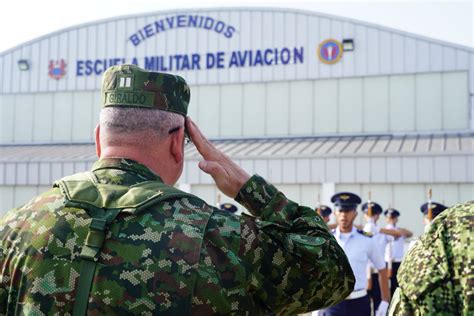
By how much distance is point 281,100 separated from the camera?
2084 cm

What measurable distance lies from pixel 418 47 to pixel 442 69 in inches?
38.7

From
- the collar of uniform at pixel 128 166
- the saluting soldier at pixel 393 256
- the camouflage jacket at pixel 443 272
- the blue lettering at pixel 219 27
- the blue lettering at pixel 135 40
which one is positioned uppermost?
the blue lettering at pixel 219 27

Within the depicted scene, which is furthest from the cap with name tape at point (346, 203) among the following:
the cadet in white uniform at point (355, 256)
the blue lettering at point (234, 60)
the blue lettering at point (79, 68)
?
the blue lettering at point (79, 68)

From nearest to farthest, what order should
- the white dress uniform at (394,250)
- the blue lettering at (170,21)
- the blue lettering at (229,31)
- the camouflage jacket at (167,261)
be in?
the camouflage jacket at (167,261)
the white dress uniform at (394,250)
the blue lettering at (229,31)
the blue lettering at (170,21)

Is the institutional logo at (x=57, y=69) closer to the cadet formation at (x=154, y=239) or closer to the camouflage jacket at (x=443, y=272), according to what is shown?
the cadet formation at (x=154, y=239)

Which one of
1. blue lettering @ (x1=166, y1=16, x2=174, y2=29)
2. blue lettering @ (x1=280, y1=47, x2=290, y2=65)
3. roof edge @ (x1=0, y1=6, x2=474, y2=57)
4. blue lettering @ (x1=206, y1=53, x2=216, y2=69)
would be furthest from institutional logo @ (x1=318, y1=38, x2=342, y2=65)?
blue lettering @ (x1=166, y1=16, x2=174, y2=29)

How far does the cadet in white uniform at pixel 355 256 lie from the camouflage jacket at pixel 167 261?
15.2 feet

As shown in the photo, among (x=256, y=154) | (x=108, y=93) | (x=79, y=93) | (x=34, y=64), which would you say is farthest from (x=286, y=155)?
(x=108, y=93)

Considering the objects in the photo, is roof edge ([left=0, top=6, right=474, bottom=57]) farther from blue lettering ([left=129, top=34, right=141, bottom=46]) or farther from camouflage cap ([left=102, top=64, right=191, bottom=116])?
camouflage cap ([left=102, top=64, right=191, bottom=116])

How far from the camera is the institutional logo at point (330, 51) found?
805 inches

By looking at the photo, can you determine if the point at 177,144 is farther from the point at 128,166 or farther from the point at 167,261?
the point at 167,261

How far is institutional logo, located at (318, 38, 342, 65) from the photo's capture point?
20453 millimetres

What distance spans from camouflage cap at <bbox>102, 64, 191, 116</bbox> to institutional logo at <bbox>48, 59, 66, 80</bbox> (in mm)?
22004

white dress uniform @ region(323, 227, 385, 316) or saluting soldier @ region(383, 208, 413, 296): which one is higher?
white dress uniform @ region(323, 227, 385, 316)
